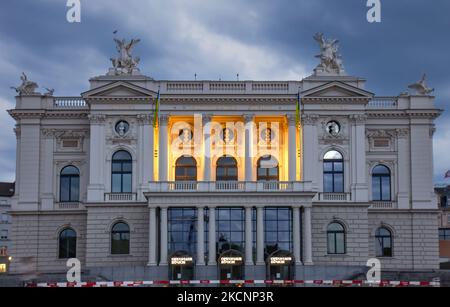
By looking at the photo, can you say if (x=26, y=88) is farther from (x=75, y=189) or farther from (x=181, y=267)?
(x=181, y=267)

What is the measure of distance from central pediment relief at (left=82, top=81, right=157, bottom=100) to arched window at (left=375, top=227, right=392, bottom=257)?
23000mm

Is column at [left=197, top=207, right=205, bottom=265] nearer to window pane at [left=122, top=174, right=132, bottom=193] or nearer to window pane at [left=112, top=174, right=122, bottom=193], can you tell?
window pane at [left=122, top=174, right=132, bottom=193]

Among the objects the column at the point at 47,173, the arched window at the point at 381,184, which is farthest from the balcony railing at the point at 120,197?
the arched window at the point at 381,184

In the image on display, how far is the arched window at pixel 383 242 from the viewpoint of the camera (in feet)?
208

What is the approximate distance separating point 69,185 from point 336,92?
24.6 m

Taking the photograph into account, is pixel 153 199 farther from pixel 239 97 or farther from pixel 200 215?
pixel 239 97

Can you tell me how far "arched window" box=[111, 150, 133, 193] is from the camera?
61438 mm

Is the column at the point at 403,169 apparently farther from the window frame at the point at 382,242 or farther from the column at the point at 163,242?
the column at the point at 163,242

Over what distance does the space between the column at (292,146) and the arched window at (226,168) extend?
501 centimetres

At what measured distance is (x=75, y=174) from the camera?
63.8 m

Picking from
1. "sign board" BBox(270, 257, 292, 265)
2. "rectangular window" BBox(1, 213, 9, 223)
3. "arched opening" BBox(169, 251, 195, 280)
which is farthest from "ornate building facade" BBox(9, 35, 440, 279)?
"rectangular window" BBox(1, 213, 9, 223)

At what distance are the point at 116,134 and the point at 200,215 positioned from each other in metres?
10.8

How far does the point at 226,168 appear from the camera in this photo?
63.5 m
